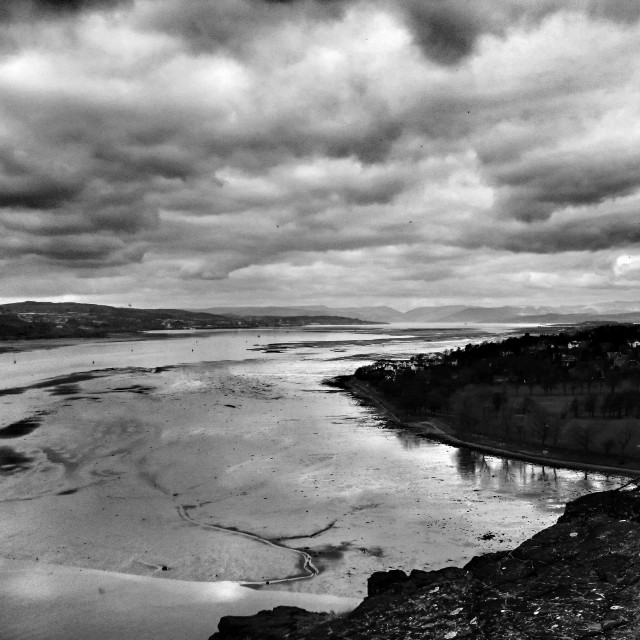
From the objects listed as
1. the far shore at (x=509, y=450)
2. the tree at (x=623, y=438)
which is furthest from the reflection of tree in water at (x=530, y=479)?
the tree at (x=623, y=438)

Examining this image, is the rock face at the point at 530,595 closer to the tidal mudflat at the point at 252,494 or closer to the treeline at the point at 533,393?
the tidal mudflat at the point at 252,494

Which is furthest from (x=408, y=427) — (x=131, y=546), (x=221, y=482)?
(x=131, y=546)

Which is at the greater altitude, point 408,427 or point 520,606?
point 520,606

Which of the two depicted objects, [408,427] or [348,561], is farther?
[408,427]

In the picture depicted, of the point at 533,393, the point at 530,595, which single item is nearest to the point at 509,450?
the point at 533,393

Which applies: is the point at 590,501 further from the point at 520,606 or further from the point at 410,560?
the point at 410,560

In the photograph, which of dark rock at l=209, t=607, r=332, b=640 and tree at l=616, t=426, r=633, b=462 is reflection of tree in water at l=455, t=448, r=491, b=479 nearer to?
tree at l=616, t=426, r=633, b=462

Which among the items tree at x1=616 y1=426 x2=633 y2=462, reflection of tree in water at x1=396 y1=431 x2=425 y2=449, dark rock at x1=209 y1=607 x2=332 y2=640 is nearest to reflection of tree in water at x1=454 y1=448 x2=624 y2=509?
reflection of tree in water at x1=396 y1=431 x2=425 y2=449
